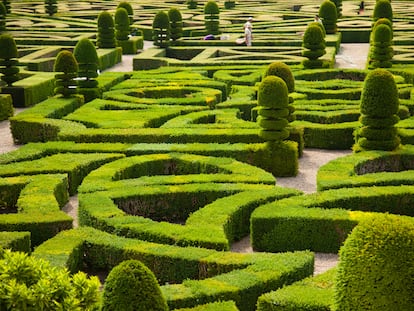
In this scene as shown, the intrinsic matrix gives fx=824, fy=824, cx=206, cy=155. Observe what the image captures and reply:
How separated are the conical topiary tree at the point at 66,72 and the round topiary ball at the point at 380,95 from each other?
29.0 ft

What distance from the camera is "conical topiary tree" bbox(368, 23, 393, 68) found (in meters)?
26.1

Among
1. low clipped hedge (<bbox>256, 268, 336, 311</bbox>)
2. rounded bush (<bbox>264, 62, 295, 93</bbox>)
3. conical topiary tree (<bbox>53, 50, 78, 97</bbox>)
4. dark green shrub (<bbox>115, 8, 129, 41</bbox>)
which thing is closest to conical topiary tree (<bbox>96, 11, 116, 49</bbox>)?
dark green shrub (<bbox>115, 8, 129, 41</bbox>)

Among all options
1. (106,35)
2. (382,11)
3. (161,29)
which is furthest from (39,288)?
(382,11)

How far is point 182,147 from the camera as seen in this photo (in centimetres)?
1677

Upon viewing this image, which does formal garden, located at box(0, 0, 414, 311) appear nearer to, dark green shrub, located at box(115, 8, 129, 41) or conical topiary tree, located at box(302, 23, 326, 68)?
conical topiary tree, located at box(302, 23, 326, 68)

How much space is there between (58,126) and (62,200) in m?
4.82

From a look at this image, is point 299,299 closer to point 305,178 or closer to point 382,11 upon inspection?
point 305,178

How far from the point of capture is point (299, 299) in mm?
8938

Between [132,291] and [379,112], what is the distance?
416 inches

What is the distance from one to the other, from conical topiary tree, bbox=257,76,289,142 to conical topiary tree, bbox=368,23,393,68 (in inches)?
420

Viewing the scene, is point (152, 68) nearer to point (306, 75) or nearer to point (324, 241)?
point (306, 75)

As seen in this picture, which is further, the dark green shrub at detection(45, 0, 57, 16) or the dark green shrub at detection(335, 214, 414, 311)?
the dark green shrub at detection(45, 0, 57, 16)

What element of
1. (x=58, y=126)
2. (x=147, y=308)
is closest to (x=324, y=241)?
(x=147, y=308)

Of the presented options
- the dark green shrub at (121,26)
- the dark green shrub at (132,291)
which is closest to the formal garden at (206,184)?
the dark green shrub at (132,291)
